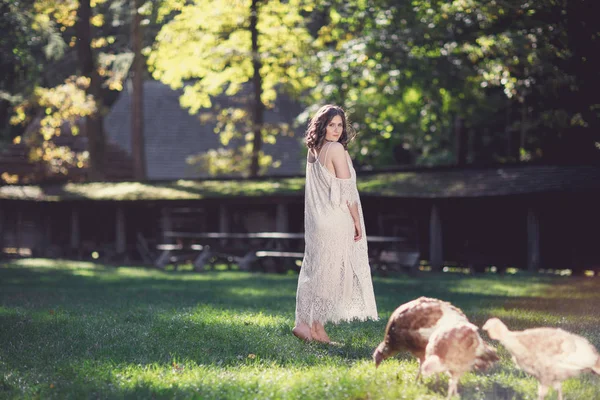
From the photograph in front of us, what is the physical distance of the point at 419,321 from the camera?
21.1ft

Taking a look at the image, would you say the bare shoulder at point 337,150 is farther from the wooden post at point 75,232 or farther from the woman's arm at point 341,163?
the wooden post at point 75,232

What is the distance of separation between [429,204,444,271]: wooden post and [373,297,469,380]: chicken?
803 inches

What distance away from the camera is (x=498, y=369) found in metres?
7.42

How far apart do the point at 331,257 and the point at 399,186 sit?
722 inches

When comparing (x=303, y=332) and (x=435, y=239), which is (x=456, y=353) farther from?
(x=435, y=239)

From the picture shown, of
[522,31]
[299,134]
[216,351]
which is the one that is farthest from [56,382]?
[299,134]

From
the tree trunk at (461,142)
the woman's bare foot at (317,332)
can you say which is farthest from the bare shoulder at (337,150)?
the tree trunk at (461,142)

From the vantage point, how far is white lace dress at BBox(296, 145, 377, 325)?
342 inches

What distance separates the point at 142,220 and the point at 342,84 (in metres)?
10.6

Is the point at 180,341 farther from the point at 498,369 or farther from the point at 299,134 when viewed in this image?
the point at 299,134

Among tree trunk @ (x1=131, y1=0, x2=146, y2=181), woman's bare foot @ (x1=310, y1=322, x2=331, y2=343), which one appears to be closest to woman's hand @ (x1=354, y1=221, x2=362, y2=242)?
woman's bare foot @ (x1=310, y1=322, x2=331, y2=343)

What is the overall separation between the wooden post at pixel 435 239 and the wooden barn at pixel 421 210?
1.2 inches

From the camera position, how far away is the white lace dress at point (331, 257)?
870 cm

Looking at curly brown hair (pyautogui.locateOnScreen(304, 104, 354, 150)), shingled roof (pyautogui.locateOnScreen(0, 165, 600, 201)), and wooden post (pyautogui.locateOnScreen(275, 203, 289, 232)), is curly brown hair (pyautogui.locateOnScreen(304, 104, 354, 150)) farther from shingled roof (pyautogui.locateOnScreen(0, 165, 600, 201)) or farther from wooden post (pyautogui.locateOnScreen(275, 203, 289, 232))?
wooden post (pyautogui.locateOnScreen(275, 203, 289, 232))
